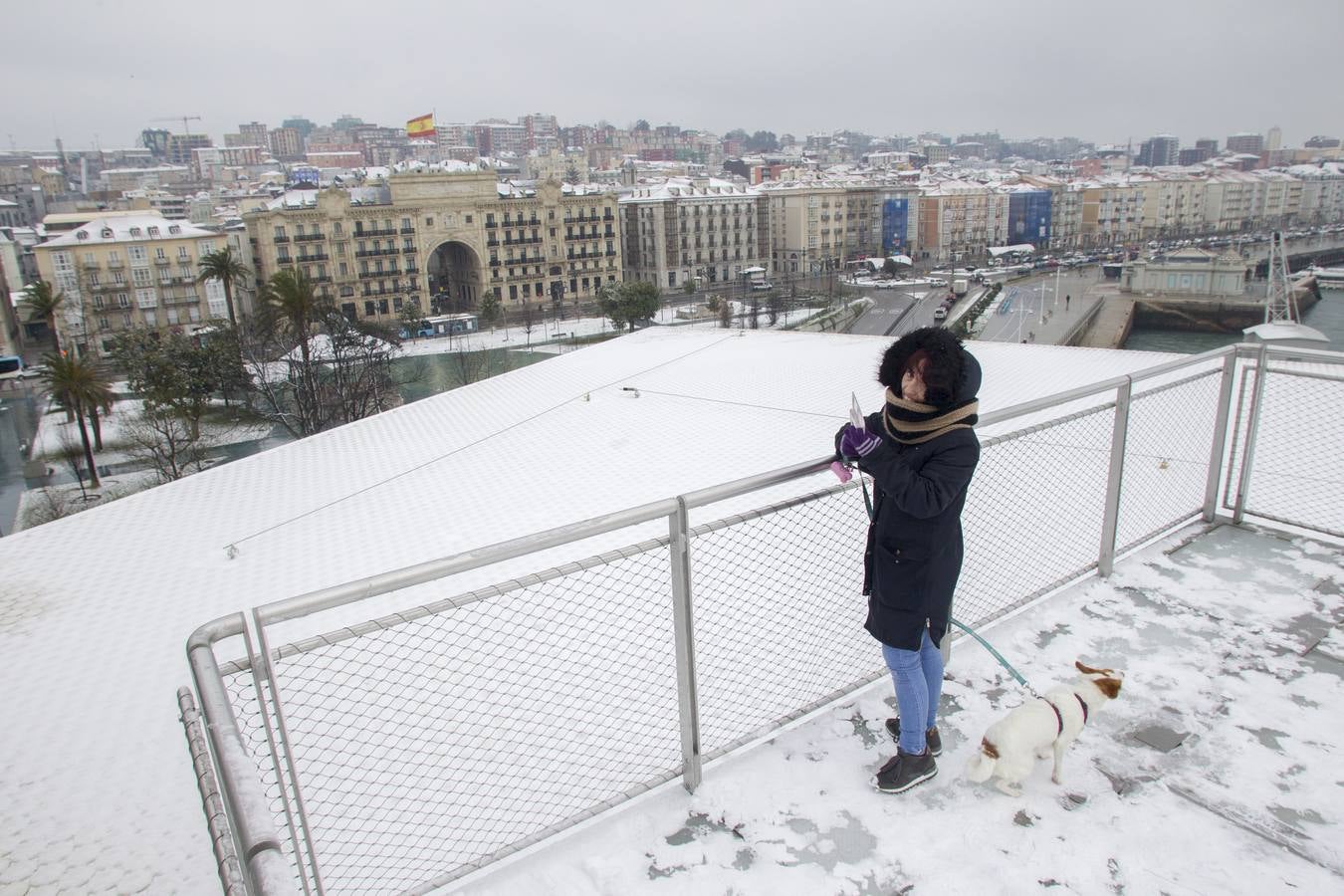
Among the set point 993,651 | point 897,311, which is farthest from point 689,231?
point 993,651

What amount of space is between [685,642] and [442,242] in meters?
44.0

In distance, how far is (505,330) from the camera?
1487 inches

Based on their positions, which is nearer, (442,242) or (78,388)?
(78,388)

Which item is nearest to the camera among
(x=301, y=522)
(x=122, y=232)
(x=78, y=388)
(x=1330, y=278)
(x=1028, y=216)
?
(x=301, y=522)

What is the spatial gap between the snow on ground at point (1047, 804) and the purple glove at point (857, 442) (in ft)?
2.73

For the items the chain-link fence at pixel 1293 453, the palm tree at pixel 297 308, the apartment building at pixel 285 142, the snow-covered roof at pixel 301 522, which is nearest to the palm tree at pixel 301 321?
the palm tree at pixel 297 308

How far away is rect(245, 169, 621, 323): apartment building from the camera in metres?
39.8

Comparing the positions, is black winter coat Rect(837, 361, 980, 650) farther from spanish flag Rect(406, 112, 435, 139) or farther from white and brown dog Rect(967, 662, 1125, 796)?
spanish flag Rect(406, 112, 435, 139)

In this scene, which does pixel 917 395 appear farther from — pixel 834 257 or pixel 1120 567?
pixel 834 257

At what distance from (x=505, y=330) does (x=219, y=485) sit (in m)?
31.1

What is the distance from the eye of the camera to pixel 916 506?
63.5 inches

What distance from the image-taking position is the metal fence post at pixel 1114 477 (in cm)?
267

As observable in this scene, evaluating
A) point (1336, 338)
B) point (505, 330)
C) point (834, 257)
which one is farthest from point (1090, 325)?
point (505, 330)

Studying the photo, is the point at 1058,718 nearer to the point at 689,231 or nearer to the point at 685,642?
the point at 685,642
